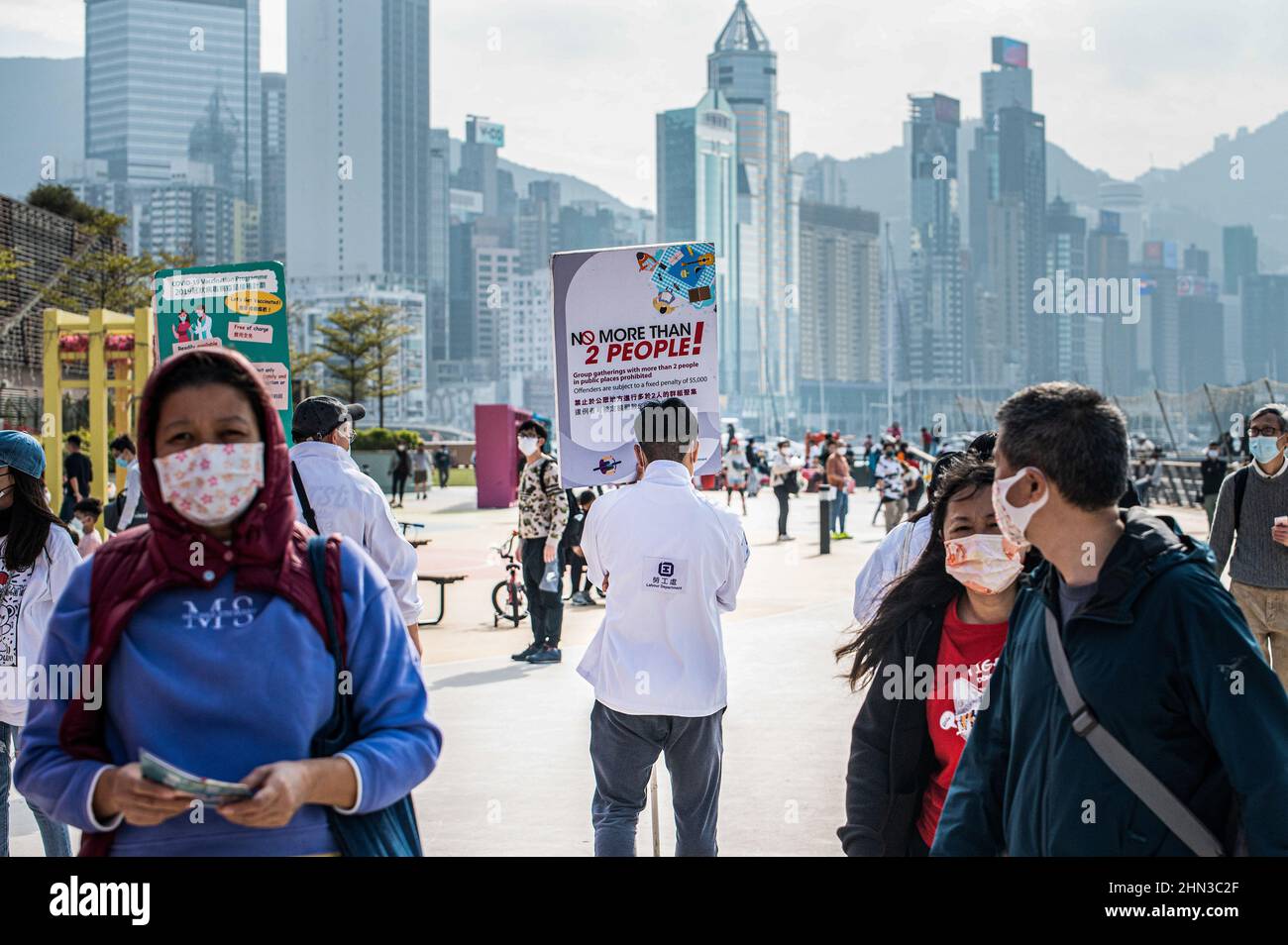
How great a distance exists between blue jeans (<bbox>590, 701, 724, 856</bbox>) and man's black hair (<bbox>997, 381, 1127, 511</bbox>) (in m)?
2.23

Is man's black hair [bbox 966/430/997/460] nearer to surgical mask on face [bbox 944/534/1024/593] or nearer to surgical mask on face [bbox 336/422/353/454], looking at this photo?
surgical mask on face [bbox 944/534/1024/593]

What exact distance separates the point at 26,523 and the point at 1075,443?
390cm

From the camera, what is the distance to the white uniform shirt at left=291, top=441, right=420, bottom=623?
18.3 ft

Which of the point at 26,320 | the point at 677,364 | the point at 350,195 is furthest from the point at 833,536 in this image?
the point at 350,195

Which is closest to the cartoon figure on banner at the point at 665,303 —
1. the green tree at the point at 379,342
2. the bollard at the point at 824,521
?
the bollard at the point at 824,521

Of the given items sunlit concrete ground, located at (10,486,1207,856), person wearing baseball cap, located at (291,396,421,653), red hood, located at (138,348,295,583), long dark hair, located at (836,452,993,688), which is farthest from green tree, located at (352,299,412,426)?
red hood, located at (138,348,295,583)

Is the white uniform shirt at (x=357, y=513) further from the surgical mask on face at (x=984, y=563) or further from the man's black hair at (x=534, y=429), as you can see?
the man's black hair at (x=534, y=429)

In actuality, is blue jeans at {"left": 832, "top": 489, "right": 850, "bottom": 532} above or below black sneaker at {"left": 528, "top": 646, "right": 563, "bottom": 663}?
above

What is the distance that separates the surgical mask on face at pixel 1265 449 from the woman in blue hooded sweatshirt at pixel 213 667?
6.13 metres

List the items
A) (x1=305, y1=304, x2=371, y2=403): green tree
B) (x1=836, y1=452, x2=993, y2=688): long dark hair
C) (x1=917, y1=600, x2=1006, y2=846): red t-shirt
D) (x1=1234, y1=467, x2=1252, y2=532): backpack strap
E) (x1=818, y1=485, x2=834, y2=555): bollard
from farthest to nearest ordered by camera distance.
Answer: (x1=305, y1=304, x2=371, y2=403): green tree
(x1=818, y1=485, x2=834, y2=555): bollard
(x1=1234, y1=467, x2=1252, y2=532): backpack strap
(x1=836, y1=452, x2=993, y2=688): long dark hair
(x1=917, y1=600, x2=1006, y2=846): red t-shirt

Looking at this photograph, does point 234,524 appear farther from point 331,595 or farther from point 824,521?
point 824,521

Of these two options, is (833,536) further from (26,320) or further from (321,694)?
(26,320)

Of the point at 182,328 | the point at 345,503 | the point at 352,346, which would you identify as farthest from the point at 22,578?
the point at 352,346

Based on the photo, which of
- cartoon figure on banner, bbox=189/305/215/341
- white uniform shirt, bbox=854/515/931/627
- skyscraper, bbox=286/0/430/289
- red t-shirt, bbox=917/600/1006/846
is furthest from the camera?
skyscraper, bbox=286/0/430/289
